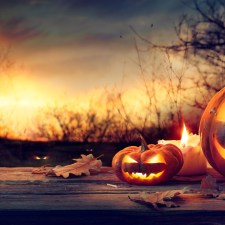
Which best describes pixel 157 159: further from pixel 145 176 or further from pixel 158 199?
pixel 158 199

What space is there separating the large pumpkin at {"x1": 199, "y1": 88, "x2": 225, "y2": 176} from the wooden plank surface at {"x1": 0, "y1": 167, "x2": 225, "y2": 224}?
3.9 inches

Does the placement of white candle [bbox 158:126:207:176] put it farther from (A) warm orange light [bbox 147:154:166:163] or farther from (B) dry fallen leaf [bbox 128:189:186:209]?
(B) dry fallen leaf [bbox 128:189:186:209]

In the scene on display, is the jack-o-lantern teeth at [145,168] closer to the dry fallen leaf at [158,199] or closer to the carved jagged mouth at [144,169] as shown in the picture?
the carved jagged mouth at [144,169]

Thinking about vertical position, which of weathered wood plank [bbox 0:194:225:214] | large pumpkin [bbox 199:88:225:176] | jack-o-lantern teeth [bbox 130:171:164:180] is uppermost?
large pumpkin [bbox 199:88:225:176]

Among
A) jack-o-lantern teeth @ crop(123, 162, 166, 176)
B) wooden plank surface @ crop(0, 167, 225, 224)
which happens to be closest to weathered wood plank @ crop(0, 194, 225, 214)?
wooden plank surface @ crop(0, 167, 225, 224)

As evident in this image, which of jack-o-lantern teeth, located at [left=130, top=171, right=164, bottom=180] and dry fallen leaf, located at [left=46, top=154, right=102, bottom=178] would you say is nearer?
jack-o-lantern teeth, located at [left=130, top=171, right=164, bottom=180]

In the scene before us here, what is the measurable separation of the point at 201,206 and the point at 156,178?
512 millimetres

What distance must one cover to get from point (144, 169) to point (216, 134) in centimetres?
37

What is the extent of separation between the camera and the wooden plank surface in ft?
5.34

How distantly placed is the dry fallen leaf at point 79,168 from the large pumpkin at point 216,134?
1.89 feet

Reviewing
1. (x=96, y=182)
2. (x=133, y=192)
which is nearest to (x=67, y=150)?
(x=96, y=182)

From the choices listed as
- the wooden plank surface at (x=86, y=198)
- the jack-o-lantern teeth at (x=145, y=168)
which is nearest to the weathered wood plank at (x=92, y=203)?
the wooden plank surface at (x=86, y=198)
